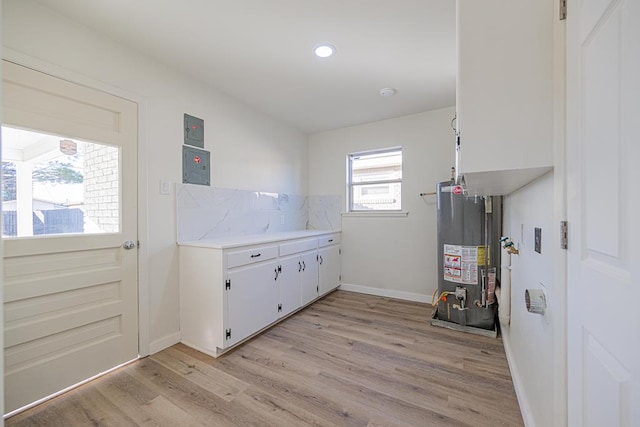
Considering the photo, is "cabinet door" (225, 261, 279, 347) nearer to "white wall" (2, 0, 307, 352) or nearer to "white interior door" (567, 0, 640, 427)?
"white wall" (2, 0, 307, 352)

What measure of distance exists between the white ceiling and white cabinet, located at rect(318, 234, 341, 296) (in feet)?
5.93

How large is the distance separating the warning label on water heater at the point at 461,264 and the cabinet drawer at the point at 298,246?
1.49m

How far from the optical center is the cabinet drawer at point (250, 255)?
6.89 ft

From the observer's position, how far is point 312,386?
5.61ft

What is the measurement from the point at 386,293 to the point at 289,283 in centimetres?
151

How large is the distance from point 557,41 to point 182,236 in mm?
2668

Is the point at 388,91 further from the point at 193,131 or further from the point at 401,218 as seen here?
the point at 193,131

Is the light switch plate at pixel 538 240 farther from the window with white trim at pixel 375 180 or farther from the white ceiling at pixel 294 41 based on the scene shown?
the window with white trim at pixel 375 180

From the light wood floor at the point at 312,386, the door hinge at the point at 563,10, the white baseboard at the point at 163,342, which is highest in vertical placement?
the door hinge at the point at 563,10

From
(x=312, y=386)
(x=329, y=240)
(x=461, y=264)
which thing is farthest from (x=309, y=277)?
(x=461, y=264)

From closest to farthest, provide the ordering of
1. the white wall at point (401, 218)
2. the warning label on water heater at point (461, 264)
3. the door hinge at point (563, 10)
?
1. the door hinge at point (563, 10)
2. the warning label on water heater at point (461, 264)
3. the white wall at point (401, 218)

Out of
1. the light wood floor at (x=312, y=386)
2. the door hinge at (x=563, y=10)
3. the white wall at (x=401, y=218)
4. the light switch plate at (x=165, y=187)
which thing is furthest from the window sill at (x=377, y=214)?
the door hinge at (x=563, y=10)

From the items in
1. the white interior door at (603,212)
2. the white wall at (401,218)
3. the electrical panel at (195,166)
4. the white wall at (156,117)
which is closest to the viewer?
the white interior door at (603,212)

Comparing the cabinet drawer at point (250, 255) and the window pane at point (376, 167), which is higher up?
the window pane at point (376, 167)
